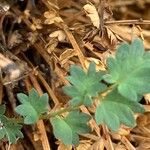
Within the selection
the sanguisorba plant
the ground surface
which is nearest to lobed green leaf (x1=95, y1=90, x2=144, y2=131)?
the sanguisorba plant

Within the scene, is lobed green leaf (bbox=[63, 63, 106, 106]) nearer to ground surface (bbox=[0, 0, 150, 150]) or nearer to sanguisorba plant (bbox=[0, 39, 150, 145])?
sanguisorba plant (bbox=[0, 39, 150, 145])

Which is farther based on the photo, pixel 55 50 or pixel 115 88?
pixel 55 50

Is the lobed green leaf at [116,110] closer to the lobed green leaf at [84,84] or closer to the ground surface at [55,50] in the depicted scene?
the lobed green leaf at [84,84]

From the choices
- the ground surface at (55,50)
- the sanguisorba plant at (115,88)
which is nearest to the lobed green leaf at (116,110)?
the sanguisorba plant at (115,88)

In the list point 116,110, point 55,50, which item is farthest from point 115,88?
point 55,50

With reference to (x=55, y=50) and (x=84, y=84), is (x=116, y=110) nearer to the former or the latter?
(x=84, y=84)

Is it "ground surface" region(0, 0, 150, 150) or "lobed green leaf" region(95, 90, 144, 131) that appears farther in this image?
"ground surface" region(0, 0, 150, 150)

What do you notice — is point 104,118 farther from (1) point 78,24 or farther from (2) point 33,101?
(1) point 78,24

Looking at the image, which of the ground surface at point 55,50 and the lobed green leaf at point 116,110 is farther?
the ground surface at point 55,50

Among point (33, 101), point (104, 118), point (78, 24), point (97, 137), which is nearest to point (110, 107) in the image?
point (104, 118)

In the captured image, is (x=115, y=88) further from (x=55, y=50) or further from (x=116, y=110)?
(x=55, y=50)

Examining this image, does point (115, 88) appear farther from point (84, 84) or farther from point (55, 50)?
point (55, 50)

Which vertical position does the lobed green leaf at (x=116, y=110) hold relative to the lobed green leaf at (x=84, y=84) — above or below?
below
